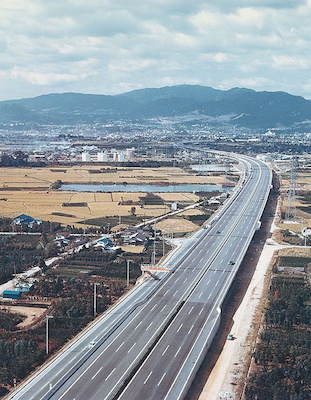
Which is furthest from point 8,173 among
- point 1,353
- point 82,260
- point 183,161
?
point 1,353

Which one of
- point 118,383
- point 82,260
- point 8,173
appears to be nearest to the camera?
point 118,383

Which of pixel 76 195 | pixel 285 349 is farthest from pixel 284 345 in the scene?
pixel 76 195

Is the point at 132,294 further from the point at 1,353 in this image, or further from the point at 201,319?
the point at 1,353

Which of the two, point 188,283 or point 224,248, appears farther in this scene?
point 224,248

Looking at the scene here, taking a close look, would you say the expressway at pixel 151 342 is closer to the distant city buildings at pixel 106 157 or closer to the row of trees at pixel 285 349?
the row of trees at pixel 285 349

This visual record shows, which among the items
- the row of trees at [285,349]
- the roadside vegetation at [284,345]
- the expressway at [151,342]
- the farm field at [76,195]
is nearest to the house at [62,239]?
the farm field at [76,195]

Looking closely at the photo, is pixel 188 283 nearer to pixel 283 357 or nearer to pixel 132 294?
pixel 132 294

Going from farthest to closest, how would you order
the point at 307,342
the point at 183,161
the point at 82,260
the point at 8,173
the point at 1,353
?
the point at 183,161 → the point at 8,173 → the point at 82,260 → the point at 307,342 → the point at 1,353

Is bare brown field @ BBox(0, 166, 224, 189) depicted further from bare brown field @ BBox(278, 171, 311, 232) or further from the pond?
bare brown field @ BBox(278, 171, 311, 232)
